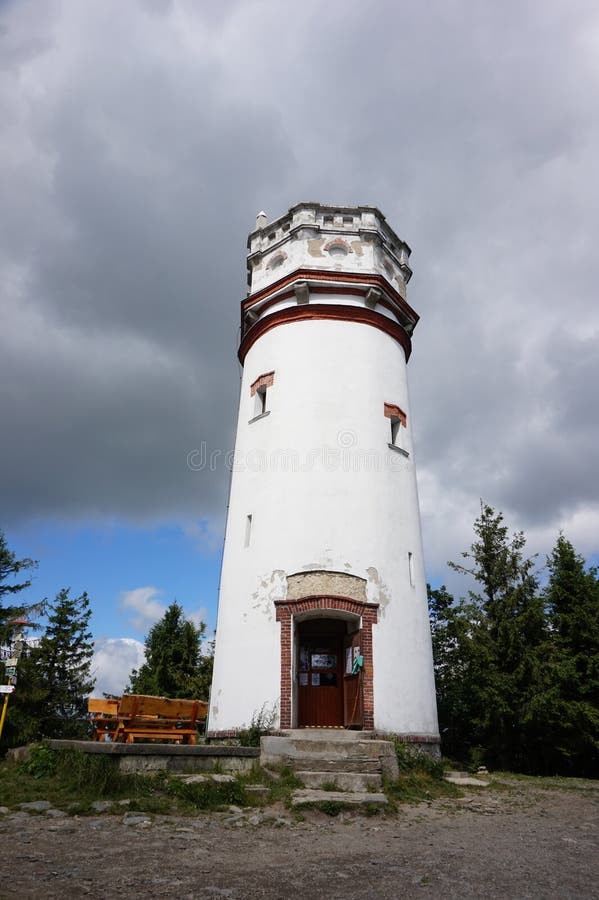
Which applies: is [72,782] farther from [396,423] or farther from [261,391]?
[396,423]

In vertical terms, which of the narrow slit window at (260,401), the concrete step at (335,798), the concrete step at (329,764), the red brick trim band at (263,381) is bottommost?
the concrete step at (335,798)

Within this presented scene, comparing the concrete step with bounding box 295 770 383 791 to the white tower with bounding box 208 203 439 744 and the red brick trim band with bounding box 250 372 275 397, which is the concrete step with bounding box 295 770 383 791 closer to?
the white tower with bounding box 208 203 439 744

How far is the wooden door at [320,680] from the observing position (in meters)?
13.5

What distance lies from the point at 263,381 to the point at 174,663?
14.0 metres

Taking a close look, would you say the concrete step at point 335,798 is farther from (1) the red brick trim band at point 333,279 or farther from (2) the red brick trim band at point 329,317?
(1) the red brick trim band at point 333,279

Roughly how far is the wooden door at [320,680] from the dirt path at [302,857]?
195 inches

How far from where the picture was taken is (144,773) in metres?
8.97

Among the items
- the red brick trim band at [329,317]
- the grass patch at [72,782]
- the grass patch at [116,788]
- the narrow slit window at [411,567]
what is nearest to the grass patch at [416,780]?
the grass patch at [116,788]

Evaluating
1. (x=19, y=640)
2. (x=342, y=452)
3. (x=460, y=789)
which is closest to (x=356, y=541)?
(x=342, y=452)

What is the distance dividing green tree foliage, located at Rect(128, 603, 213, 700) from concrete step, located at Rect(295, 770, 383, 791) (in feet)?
47.1

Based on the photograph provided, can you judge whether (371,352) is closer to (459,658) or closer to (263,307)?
(263,307)

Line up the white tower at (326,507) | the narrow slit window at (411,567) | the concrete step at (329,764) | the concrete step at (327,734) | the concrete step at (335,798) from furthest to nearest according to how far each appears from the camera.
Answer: the narrow slit window at (411,567) → the white tower at (326,507) → the concrete step at (327,734) → the concrete step at (329,764) → the concrete step at (335,798)

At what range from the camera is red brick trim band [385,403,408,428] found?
1598cm

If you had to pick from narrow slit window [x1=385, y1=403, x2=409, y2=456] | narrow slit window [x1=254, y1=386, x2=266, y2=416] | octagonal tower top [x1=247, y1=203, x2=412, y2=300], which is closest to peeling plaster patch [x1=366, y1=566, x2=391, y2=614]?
narrow slit window [x1=385, y1=403, x2=409, y2=456]
